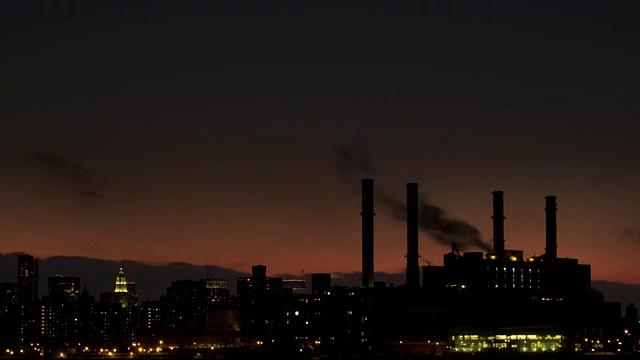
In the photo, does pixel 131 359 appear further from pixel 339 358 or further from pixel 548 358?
pixel 548 358

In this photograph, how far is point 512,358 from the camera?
198 meters

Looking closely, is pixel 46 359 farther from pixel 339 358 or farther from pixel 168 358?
pixel 339 358

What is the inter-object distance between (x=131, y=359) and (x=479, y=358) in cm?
6744

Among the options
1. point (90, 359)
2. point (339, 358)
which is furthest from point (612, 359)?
point (90, 359)

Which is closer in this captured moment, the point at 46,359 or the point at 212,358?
the point at 212,358

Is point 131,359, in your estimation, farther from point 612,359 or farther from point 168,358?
point 612,359

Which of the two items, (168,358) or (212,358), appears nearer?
(212,358)

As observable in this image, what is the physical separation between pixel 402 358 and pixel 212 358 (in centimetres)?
3898

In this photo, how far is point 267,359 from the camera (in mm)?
187500

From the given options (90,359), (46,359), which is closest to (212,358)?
(90,359)

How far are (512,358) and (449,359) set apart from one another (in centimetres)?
1245

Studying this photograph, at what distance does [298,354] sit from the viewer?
199 meters

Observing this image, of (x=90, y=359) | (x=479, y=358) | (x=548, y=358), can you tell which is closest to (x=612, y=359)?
(x=548, y=358)

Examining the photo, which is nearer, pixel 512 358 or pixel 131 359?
pixel 131 359
